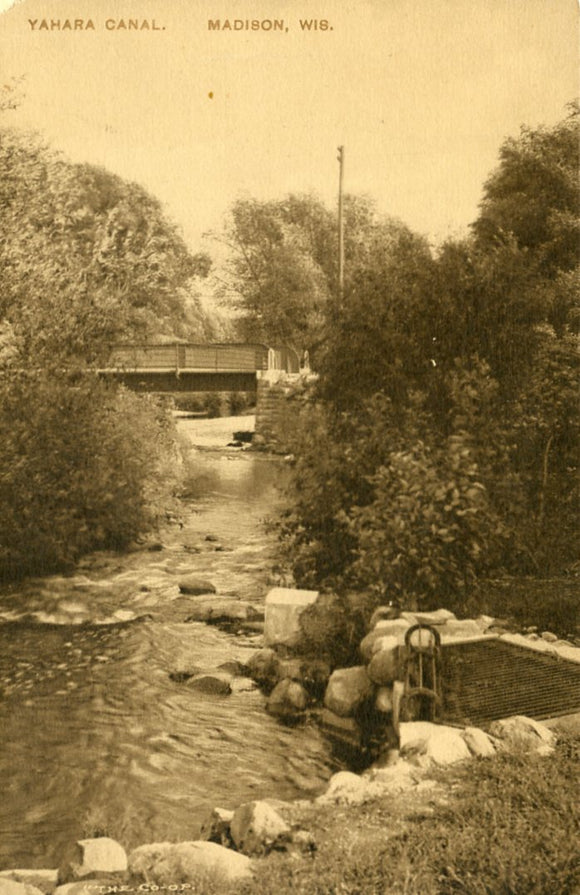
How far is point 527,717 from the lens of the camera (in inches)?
196

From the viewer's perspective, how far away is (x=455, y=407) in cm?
687

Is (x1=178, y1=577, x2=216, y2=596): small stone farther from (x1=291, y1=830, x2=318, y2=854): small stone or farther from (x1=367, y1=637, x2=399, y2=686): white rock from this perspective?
(x1=291, y1=830, x2=318, y2=854): small stone

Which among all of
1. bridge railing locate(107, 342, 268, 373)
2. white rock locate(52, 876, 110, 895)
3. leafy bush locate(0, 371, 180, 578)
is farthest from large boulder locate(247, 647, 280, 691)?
Result: bridge railing locate(107, 342, 268, 373)

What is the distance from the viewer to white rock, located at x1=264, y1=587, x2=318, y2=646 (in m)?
6.98

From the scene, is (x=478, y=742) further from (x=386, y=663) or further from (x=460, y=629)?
(x=460, y=629)

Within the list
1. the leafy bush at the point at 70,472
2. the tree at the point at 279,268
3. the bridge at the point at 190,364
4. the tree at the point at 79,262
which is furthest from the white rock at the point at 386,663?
the leafy bush at the point at 70,472

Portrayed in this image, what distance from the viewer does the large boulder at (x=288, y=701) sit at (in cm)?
616

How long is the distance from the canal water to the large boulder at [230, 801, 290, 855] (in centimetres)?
60

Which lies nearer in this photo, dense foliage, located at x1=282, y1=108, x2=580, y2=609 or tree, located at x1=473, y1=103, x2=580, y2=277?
tree, located at x1=473, y1=103, x2=580, y2=277

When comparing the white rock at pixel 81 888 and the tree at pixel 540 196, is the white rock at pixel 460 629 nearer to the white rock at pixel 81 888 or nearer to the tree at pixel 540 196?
the tree at pixel 540 196

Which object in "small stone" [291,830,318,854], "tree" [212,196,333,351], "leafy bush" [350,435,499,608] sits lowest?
"small stone" [291,830,318,854]

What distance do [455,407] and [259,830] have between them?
3.86m

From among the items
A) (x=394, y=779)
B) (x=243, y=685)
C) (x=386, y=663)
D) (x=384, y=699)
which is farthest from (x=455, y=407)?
(x=394, y=779)

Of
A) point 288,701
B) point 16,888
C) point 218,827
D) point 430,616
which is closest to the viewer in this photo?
point 16,888
